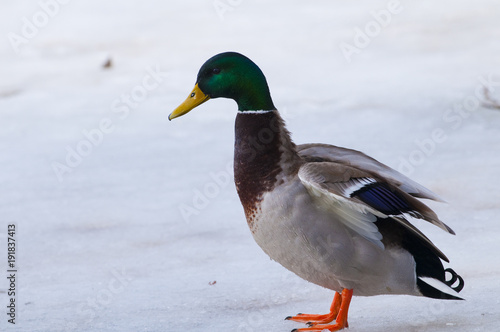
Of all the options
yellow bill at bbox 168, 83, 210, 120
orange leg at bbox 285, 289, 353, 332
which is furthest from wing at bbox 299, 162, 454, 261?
yellow bill at bbox 168, 83, 210, 120

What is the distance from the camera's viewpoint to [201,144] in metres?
6.48

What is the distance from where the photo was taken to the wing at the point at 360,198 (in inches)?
115

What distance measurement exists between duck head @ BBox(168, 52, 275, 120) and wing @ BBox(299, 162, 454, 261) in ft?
1.23

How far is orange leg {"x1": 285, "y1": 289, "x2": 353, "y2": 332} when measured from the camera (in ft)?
10.6

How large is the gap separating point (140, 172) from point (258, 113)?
112 inches

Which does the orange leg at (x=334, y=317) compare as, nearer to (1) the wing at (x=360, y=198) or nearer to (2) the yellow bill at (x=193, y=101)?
(1) the wing at (x=360, y=198)

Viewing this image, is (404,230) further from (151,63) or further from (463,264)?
(151,63)

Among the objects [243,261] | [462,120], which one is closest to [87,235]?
[243,261]

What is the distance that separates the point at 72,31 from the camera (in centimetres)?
995

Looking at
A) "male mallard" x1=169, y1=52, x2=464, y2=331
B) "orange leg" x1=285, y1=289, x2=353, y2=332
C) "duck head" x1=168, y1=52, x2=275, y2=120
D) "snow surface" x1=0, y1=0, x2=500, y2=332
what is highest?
"duck head" x1=168, y1=52, x2=275, y2=120

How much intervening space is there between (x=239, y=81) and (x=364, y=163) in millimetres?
631

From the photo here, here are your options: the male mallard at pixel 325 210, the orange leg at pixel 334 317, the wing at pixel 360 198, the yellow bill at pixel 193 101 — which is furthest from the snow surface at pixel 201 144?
the yellow bill at pixel 193 101

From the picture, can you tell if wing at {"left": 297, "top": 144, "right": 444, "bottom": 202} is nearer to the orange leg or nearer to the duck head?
the duck head

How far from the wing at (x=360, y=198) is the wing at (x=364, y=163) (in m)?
0.13
